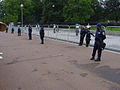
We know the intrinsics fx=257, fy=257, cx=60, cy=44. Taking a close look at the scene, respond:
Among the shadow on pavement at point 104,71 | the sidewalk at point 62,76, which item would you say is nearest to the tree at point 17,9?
the sidewalk at point 62,76

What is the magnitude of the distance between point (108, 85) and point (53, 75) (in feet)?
7.56

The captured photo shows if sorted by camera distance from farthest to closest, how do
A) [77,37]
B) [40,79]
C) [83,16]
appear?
1. [83,16]
2. [77,37]
3. [40,79]

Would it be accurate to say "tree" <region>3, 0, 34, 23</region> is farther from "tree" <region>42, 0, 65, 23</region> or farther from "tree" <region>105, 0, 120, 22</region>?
"tree" <region>105, 0, 120, 22</region>

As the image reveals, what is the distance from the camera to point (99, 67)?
11148 mm

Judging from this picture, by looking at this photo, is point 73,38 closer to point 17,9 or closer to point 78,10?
point 78,10

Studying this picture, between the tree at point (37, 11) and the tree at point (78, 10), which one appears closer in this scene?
the tree at point (78, 10)

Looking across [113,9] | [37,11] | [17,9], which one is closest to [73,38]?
[113,9]

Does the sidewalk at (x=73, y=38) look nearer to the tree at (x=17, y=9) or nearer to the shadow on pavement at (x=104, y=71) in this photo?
the shadow on pavement at (x=104, y=71)

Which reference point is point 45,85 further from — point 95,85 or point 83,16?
point 83,16

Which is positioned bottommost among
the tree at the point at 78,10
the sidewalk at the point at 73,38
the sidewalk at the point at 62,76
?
the sidewalk at the point at 62,76

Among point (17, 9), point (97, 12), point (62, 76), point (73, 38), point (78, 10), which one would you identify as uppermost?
point (17, 9)

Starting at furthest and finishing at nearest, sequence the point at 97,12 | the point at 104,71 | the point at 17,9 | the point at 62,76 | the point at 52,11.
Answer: the point at 17,9
the point at 52,11
the point at 97,12
the point at 104,71
the point at 62,76

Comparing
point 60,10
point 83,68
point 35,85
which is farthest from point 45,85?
point 60,10

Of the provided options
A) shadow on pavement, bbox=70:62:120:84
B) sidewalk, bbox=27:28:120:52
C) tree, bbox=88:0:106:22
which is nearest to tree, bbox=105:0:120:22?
tree, bbox=88:0:106:22
